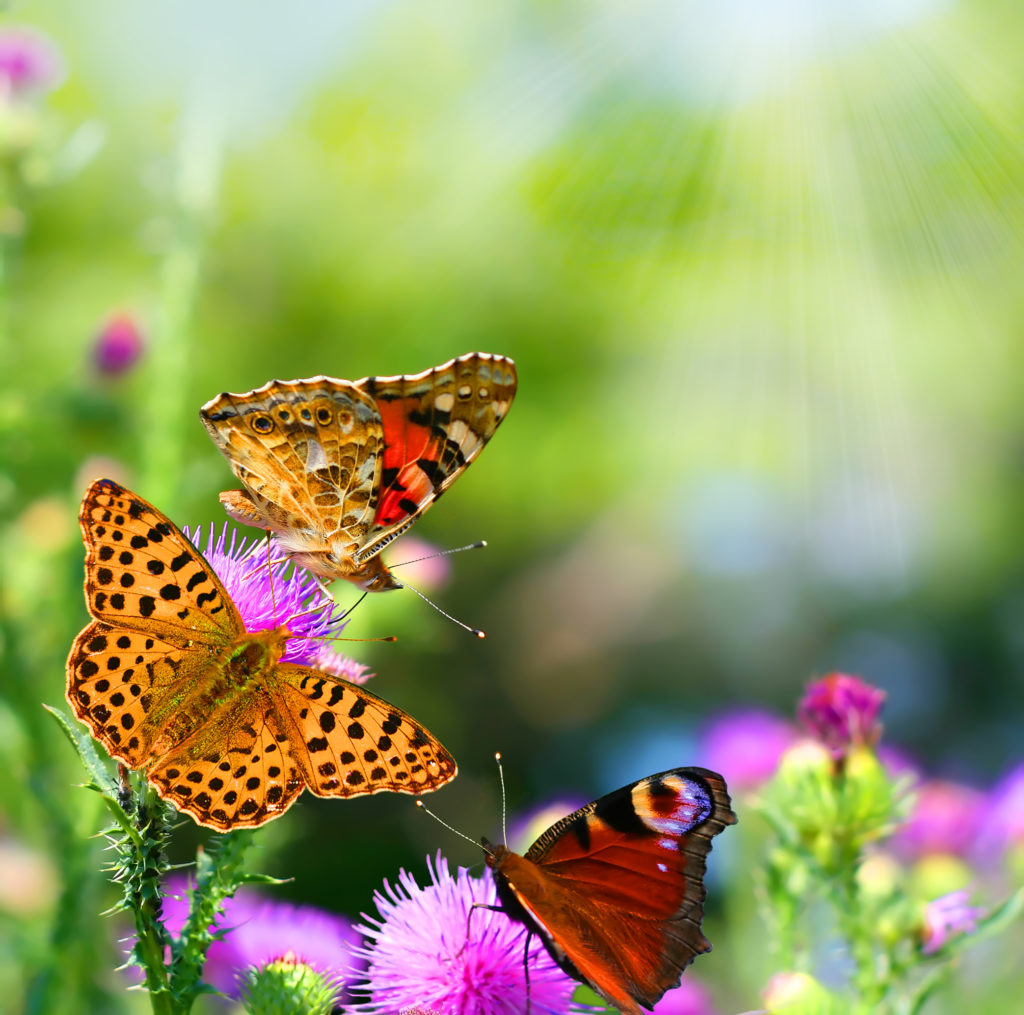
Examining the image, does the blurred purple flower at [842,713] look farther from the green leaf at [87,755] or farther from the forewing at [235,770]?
the green leaf at [87,755]

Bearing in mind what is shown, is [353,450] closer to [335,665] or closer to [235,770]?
[335,665]

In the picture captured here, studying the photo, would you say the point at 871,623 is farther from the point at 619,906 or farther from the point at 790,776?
the point at 619,906

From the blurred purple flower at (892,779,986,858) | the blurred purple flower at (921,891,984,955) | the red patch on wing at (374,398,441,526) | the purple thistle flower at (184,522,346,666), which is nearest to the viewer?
the purple thistle flower at (184,522,346,666)

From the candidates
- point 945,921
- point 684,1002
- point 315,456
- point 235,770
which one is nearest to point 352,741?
point 235,770

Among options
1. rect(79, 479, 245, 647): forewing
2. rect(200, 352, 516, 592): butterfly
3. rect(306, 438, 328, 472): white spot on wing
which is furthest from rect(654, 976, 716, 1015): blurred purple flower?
rect(306, 438, 328, 472): white spot on wing

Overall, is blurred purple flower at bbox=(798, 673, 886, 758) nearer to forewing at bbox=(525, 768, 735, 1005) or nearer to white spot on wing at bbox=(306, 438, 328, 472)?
forewing at bbox=(525, 768, 735, 1005)

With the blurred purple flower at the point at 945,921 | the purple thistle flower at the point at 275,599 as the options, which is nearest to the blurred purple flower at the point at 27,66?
the purple thistle flower at the point at 275,599
